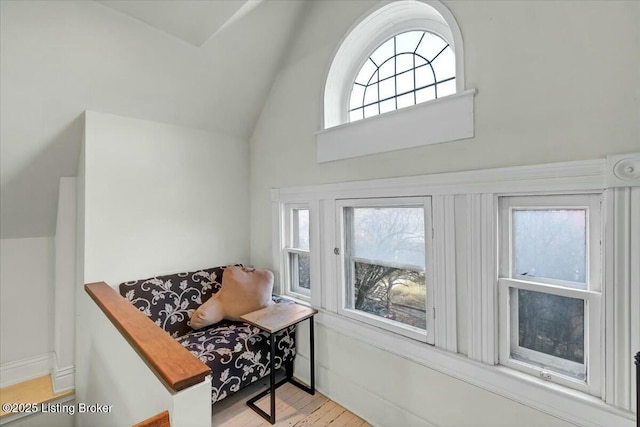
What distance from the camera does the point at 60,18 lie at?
1.69 meters

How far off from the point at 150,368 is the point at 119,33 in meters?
2.01

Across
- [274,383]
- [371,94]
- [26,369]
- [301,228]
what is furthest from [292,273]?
[26,369]

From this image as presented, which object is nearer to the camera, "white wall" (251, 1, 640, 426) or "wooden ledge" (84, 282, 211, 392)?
"wooden ledge" (84, 282, 211, 392)

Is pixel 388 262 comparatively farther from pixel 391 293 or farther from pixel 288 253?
pixel 288 253

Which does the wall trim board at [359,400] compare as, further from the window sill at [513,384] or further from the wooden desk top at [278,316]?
the wooden desk top at [278,316]

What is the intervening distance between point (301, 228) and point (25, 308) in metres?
2.43

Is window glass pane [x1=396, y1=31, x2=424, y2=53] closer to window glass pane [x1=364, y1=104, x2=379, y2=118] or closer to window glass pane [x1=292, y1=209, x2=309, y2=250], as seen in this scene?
window glass pane [x1=364, y1=104, x2=379, y2=118]

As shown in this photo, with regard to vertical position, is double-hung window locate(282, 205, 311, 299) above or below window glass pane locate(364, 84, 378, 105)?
below

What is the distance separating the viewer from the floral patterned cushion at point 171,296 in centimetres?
223

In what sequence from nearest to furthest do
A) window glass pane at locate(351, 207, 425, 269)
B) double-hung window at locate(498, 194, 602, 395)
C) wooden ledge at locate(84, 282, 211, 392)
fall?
wooden ledge at locate(84, 282, 211, 392), double-hung window at locate(498, 194, 602, 395), window glass pane at locate(351, 207, 425, 269)

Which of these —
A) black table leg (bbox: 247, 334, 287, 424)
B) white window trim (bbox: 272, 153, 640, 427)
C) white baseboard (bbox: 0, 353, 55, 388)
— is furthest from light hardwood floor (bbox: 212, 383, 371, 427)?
white baseboard (bbox: 0, 353, 55, 388)

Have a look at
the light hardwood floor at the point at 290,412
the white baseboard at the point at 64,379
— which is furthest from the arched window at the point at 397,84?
the white baseboard at the point at 64,379

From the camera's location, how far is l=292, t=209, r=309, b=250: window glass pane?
255cm

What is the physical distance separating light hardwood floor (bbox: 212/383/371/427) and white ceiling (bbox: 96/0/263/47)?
261 cm
